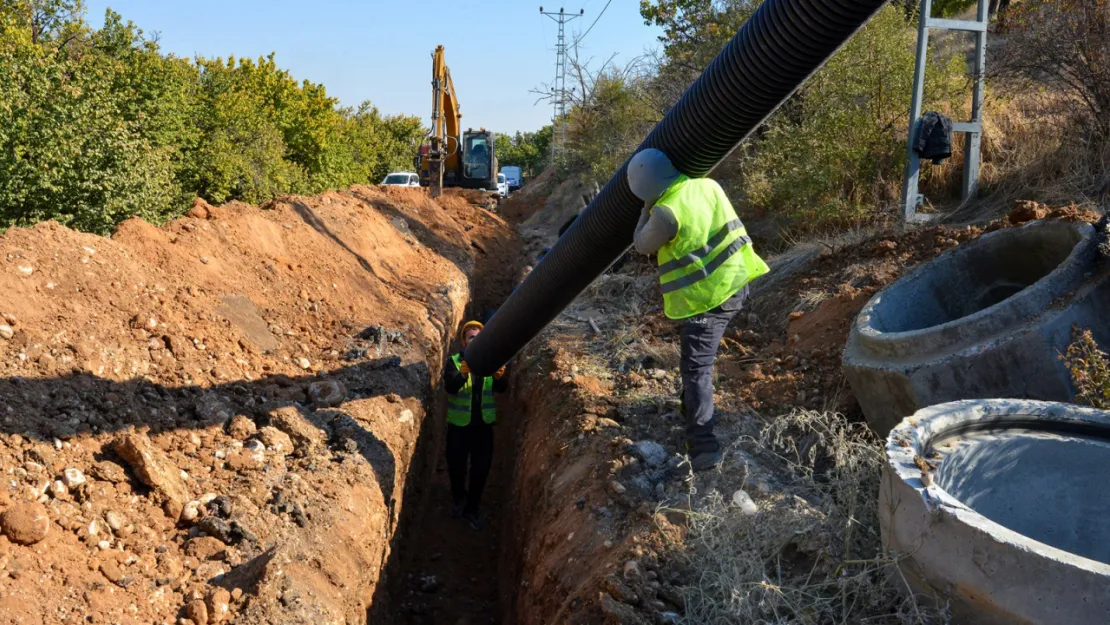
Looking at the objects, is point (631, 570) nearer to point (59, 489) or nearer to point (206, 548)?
point (206, 548)

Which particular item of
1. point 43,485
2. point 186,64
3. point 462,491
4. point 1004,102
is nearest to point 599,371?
point 462,491

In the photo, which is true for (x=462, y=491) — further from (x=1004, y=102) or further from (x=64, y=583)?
(x=1004, y=102)

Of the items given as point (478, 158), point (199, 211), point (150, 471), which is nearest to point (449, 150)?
point (478, 158)

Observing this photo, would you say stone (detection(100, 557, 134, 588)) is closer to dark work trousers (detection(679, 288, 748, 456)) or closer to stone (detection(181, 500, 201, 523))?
stone (detection(181, 500, 201, 523))

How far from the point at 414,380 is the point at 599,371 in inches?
66.9

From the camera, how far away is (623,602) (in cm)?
360

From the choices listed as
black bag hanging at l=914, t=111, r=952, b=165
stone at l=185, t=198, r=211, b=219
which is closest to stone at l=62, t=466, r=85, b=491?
stone at l=185, t=198, r=211, b=219

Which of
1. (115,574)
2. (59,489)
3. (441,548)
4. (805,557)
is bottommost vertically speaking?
(441,548)

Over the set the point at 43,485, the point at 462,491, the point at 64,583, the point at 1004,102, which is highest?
the point at 1004,102

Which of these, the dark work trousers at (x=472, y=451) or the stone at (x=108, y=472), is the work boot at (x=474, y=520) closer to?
the dark work trousers at (x=472, y=451)

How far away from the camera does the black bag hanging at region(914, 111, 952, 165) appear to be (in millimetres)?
8297

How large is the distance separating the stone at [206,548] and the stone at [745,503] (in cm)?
265

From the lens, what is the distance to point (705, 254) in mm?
4430

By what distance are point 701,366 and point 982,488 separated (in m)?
1.55
